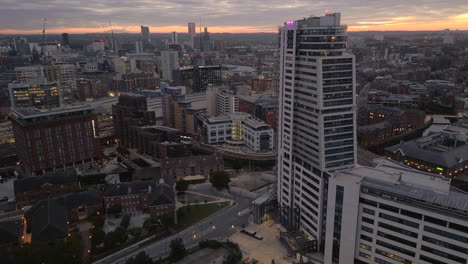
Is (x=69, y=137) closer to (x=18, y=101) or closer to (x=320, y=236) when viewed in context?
(x=18, y=101)

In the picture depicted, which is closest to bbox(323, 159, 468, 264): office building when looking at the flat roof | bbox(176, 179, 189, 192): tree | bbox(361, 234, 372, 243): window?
bbox(361, 234, 372, 243): window

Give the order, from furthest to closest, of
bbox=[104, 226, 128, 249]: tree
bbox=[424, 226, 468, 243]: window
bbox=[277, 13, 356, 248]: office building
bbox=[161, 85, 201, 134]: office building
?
bbox=[161, 85, 201, 134]: office building, bbox=[104, 226, 128, 249]: tree, bbox=[277, 13, 356, 248]: office building, bbox=[424, 226, 468, 243]: window

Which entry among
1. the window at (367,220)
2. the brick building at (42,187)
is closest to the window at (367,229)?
the window at (367,220)

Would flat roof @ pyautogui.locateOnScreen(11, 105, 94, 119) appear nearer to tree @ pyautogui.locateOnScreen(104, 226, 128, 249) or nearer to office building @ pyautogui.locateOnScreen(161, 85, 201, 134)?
office building @ pyautogui.locateOnScreen(161, 85, 201, 134)

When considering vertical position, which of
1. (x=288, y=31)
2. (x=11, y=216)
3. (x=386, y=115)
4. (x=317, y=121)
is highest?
(x=288, y=31)

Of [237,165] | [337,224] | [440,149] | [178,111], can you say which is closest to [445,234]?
[337,224]

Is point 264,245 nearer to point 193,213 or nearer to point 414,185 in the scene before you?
point 193,213

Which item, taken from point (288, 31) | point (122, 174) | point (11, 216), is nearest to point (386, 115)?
point (288, 31)
